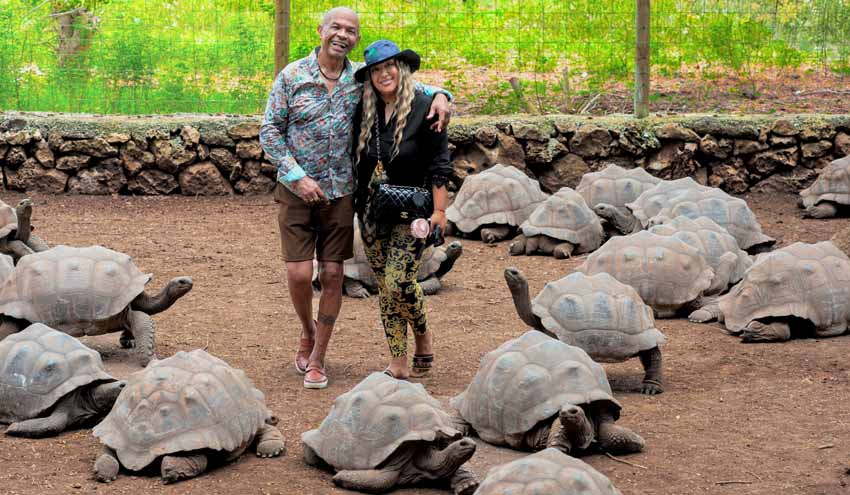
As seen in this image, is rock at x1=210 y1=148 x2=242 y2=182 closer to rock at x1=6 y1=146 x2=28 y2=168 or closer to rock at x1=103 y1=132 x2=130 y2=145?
rock at x1=103 y1=132 x2=130 y2=145

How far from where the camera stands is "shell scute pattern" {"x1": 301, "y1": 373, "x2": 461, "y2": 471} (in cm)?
431

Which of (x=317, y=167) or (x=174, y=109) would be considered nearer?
(x=317, y=167)

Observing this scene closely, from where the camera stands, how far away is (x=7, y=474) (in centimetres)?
444

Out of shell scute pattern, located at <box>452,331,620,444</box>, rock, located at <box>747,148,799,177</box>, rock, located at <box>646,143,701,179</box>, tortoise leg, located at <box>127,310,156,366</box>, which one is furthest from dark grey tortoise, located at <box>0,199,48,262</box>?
rock, located at <box>747,148,799,177</box>

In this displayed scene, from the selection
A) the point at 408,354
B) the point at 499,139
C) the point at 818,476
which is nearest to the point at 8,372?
the point at 408,354

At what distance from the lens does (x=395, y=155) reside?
5.45 m

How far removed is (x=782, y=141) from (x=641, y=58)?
5.47 ft

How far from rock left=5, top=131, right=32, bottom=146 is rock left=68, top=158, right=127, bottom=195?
22.0 inches

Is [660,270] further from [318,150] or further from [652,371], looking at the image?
[318,150]

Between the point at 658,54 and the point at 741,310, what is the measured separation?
595cm

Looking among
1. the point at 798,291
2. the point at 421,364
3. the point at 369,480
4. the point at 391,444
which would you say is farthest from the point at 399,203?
the point at 798,291

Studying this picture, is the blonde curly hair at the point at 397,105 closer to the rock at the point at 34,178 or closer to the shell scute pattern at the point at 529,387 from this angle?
the shell scute pattern at the point at 529,387

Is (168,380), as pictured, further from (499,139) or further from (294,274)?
(499,139)

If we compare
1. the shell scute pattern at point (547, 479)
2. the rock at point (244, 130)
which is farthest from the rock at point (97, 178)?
the shell scute pattern at point (547, 479)
